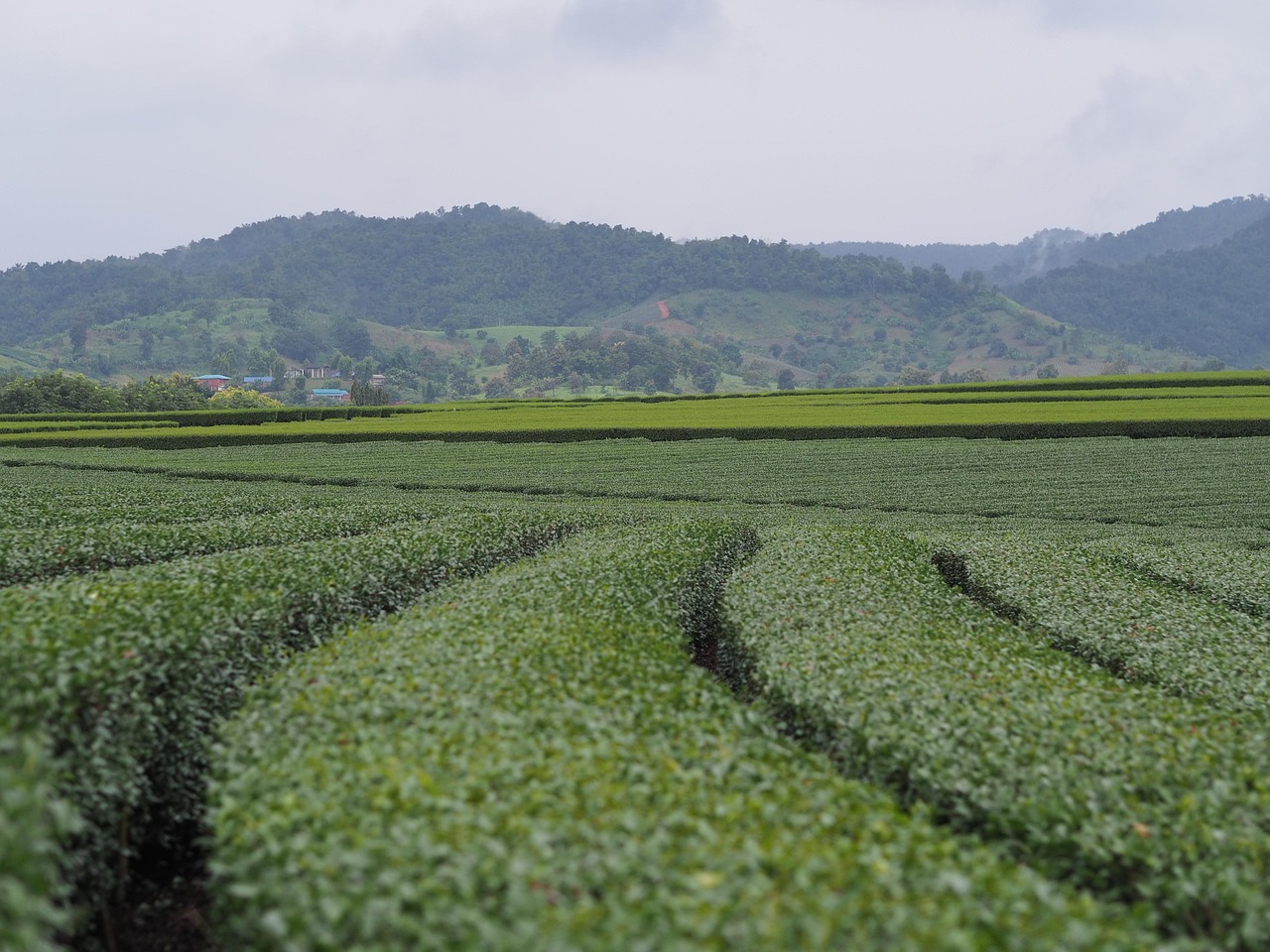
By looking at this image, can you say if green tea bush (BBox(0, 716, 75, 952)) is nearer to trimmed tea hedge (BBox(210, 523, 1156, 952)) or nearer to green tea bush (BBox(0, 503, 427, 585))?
trimmed tea hedge (BBox(210, 523, 1156, 952))

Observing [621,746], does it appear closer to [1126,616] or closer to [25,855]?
[25,855]

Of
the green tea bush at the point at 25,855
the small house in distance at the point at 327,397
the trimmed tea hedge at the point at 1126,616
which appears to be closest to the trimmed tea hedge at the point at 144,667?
the green tea bush at the point at 25,855

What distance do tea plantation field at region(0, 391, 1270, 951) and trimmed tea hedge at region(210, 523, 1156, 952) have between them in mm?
28

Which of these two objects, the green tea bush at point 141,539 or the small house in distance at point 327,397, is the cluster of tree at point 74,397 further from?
the green tea bush at point 141,539

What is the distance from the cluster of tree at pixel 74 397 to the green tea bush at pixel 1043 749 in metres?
94.2

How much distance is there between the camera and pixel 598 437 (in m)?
50.2

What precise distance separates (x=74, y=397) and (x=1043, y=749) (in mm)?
104629

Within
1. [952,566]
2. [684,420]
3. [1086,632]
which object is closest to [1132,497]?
[952,566]

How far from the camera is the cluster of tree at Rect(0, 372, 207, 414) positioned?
93375 mm

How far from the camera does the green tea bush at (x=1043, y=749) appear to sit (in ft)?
23.9

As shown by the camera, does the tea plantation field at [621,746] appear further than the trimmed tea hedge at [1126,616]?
No

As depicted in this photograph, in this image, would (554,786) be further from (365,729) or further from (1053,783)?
(1053,783)

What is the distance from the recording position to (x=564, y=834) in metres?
6.01

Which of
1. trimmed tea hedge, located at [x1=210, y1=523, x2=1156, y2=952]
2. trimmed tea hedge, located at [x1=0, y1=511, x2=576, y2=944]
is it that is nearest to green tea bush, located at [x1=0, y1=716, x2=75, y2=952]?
trimmed tea hedge, located at [x1=210, y1=523, x2=1156, y2=952]
